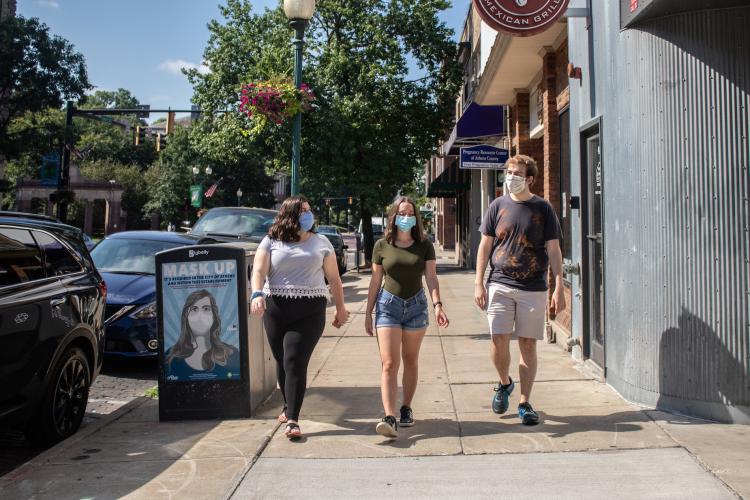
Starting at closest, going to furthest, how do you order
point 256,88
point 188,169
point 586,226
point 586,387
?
point 586,387
point 586,226
point 256,88
point 188,169

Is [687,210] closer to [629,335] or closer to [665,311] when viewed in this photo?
[665,311]

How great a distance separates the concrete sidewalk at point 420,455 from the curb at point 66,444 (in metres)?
0.02

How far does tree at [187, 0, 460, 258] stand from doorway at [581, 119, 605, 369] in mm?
18849

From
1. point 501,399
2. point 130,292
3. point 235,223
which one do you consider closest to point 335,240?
point 235,223

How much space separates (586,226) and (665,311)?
1894 millimetres

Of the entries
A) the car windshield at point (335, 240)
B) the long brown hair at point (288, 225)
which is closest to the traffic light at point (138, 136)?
the car windshield at point (335, 240)

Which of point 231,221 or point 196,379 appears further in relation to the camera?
point 231,221

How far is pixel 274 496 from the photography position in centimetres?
390

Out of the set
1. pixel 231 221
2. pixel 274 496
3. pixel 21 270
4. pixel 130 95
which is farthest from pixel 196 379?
pixel 130 95

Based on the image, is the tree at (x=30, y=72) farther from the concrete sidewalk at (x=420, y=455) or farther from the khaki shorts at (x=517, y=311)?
the khaki shorts at (x=517, y=311)

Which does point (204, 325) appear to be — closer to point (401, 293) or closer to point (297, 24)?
point (401, 293)

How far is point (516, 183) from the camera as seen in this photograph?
5.14m

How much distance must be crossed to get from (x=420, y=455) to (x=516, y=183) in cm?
206

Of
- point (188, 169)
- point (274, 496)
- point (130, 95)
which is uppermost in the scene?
point (130, 95)
